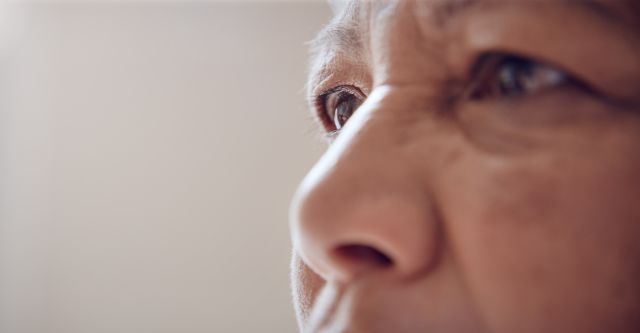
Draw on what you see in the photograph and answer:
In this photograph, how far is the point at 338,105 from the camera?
61 centimetres

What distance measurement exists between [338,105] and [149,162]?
1406mm

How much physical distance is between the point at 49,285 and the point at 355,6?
5.70 feet

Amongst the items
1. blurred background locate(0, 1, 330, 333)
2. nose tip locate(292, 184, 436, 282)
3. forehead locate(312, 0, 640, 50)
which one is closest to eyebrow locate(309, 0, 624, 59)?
forehead locate(312, 0, 640, 50)

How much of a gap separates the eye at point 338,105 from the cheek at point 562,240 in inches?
9.7

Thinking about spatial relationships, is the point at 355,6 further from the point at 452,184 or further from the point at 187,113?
the point at 187,113

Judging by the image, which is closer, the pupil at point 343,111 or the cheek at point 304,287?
the cheek at point 304,287

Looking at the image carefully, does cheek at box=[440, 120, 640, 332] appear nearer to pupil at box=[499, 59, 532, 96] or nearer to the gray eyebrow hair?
pupil at box=[499, 59, 532, 96]

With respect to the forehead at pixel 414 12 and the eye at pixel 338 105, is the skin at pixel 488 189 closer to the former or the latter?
the forehead at pixel 414 12

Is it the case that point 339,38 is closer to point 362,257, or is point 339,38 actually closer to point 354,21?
point 354,21

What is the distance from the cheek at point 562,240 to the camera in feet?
0.98

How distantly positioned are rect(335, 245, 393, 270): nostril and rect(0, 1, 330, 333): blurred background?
5.00ft

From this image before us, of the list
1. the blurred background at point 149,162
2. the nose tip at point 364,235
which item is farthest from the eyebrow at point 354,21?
the blurred background at point 149,162

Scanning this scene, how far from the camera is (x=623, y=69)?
31 centimetres

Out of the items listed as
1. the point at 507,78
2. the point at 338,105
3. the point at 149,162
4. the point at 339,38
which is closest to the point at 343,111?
the point at 338,105
